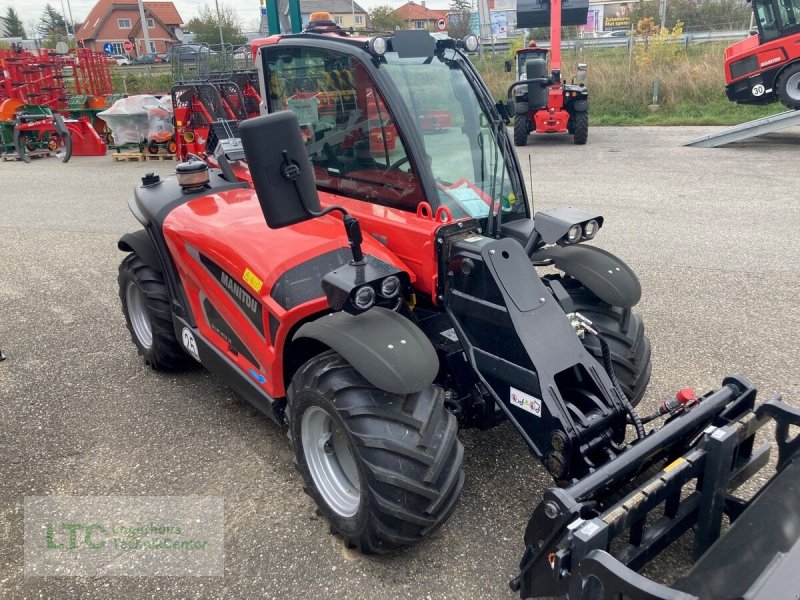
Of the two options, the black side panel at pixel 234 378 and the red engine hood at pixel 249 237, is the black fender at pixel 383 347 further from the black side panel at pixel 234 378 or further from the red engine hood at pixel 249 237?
the black side panel at pixel 234 378

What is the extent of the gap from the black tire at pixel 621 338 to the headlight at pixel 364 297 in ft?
3.33

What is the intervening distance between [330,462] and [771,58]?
13552mm

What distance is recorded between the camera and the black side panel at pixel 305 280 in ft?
8.84

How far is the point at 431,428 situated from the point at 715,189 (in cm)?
799

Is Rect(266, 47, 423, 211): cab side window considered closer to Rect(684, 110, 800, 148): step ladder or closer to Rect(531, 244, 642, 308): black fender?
Rect(531, 244, 642, 308): black fender

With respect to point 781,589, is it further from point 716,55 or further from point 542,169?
point 716,55

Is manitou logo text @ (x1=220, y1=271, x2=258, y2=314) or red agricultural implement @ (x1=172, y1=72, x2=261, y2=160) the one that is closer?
manitou logo text @ (x1=220, y1=271, x2=258, y2=314)

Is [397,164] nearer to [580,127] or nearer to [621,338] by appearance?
[621,338]

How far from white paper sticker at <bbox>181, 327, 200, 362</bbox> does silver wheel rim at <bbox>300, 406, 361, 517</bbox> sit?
1.21 metres

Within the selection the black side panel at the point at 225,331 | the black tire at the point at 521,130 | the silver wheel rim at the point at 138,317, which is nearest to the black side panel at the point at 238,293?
the black side panel at the point at 225,331

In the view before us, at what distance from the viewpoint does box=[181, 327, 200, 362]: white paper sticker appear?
3.60 m

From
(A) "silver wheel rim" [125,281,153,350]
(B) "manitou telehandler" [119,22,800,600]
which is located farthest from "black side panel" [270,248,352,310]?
(A) "silver wheel rim" [125,281,153,350]

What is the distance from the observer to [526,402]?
236cm

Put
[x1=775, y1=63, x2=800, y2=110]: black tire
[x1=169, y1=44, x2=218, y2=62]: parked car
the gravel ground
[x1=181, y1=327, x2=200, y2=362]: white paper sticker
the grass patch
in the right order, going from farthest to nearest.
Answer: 1. the grass patch
2. [x1=169, y1=44, x2=218, y2=62]: parked car
3. [x1=775, y1=63, x2=800, y2=110]: black tire
4. [x1=181, y1=327, x2=200, y2=362]: white paper sticker
5. the gravel ground
